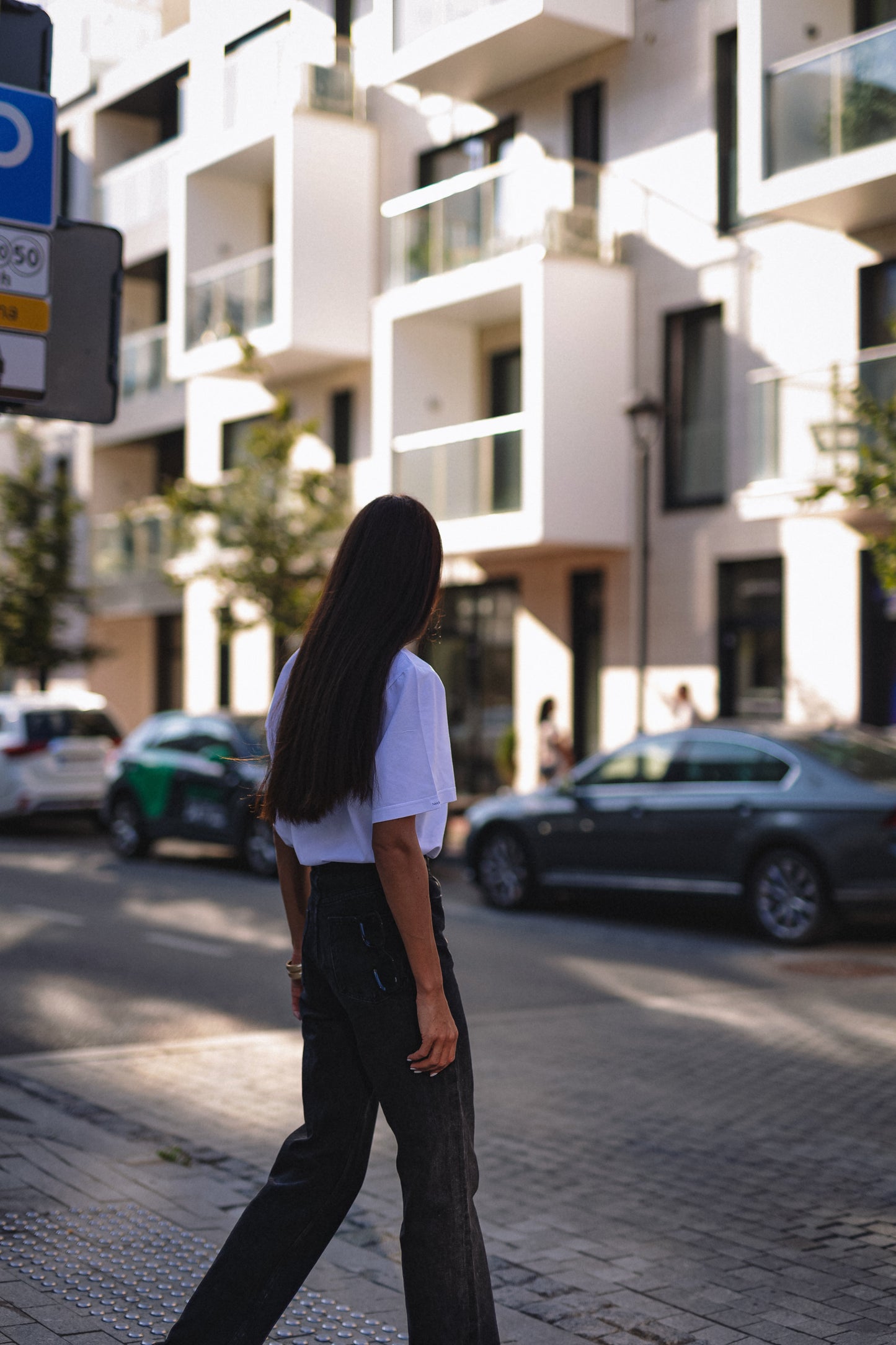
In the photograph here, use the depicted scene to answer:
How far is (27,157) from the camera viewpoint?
14.7ft

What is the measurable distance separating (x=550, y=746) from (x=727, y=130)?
747 cm

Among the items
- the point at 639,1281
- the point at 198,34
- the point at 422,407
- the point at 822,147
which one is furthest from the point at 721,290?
the point at 639,1281

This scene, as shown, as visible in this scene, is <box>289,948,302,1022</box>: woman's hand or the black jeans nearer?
the black jeans

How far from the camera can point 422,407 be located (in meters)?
22.4

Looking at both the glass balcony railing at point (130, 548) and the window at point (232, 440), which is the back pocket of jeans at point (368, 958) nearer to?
the glass balcony railing at point (130, 548)

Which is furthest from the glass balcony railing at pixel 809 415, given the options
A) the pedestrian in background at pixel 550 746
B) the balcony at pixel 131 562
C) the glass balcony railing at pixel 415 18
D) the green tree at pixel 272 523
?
the balcony at pixel 131 562

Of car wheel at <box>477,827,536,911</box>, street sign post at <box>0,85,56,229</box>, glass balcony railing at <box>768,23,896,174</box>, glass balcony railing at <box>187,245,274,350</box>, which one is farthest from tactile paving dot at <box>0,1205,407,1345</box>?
glass balcony railing at <box>187,245,274,350</box>

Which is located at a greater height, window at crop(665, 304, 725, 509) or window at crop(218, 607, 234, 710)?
window at crop(665, 304, 725, 509)

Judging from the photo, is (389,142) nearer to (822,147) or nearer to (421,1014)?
(822,147)

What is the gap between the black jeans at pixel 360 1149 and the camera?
3162 mm

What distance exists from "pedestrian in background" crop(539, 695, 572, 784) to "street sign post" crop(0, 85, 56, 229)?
15.0 m

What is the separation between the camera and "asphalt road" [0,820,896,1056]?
8609mm

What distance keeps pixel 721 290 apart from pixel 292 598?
6.63 metres

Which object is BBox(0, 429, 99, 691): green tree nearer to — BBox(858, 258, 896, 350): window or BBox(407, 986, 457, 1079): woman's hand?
BBox(858, 258, 896, 350): window
